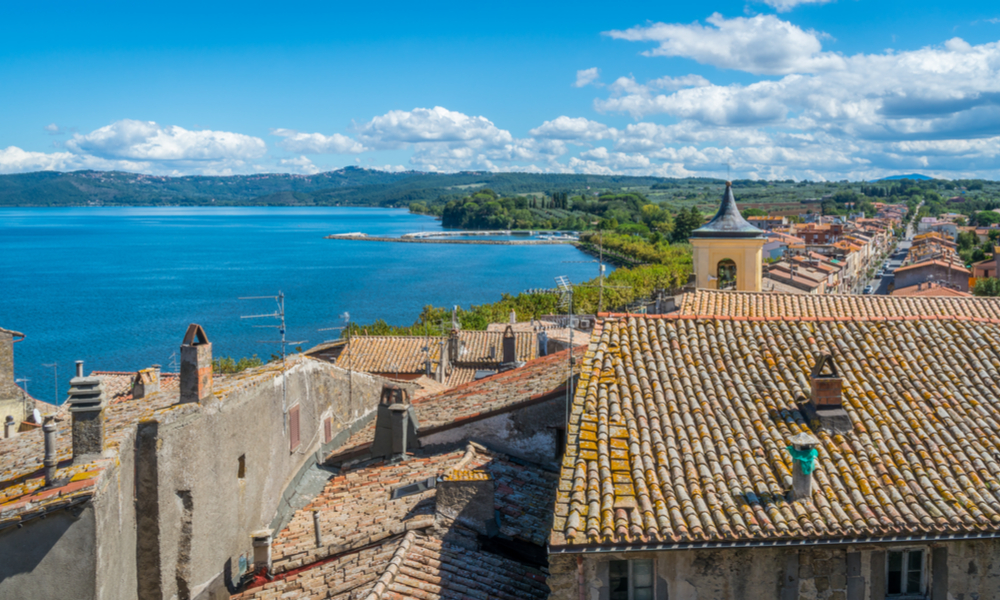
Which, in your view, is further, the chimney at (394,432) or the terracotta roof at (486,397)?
the terracotta roof at (486,397)

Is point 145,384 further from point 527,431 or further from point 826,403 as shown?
point 826,403

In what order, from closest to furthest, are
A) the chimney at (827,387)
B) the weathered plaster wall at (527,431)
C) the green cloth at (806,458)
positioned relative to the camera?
1. the green cloth at (806,458)
2. the chimney at (827,387)
3. the weathered plaster wall at (527,431)

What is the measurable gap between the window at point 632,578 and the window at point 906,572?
2.34 meters

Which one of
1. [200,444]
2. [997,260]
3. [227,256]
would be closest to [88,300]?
[227,256]

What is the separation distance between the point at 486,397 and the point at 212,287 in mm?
91128

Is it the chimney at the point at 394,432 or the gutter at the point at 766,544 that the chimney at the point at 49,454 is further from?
the chimney at the point at 394,432

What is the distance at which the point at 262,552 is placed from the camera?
9.36 m

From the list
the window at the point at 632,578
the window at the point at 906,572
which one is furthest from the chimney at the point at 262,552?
the window at the point at 906,572

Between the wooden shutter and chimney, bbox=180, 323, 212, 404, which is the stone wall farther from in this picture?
the wooden shutter

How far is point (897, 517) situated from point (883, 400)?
81.9 inches

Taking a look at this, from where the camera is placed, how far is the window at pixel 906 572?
7543 millimetres

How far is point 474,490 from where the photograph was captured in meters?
9.38

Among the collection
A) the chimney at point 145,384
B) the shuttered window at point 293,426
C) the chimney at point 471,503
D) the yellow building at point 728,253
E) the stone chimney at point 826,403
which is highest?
the yellow building at point 728,253

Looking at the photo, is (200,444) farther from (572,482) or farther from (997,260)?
(997,260)
